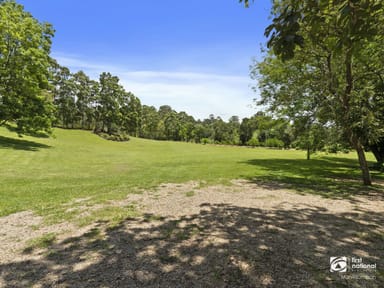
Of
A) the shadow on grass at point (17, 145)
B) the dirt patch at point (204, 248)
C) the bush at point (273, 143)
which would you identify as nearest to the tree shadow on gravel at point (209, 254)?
the dirt patch at point (204, 248)

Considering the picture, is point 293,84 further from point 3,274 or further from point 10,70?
point 10,70

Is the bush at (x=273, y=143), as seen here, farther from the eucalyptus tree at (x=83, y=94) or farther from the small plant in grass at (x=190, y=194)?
the small plant in grass at (x=190, y=194)

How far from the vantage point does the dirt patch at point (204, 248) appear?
8.18 ft

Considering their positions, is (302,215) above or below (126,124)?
below

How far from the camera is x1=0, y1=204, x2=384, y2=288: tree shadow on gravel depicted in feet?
8.09

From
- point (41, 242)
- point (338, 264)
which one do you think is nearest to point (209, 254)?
point (338, 264)

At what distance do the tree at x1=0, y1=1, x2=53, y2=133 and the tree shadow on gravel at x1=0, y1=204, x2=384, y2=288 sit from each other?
2140 centimetres

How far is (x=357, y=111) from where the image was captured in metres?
8.21

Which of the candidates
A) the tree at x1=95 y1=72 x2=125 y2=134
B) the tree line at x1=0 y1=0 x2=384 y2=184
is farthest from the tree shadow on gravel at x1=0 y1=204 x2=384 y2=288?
the tree at x1=95 y1=72 x2=125 y2=134

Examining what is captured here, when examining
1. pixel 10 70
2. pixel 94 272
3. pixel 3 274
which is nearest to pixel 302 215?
pixel 94 272

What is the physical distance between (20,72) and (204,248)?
939 inches

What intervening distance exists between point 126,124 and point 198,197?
49.8 m

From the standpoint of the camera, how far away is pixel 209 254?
305cm

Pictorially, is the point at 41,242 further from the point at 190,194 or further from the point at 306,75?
the point at 306,75
